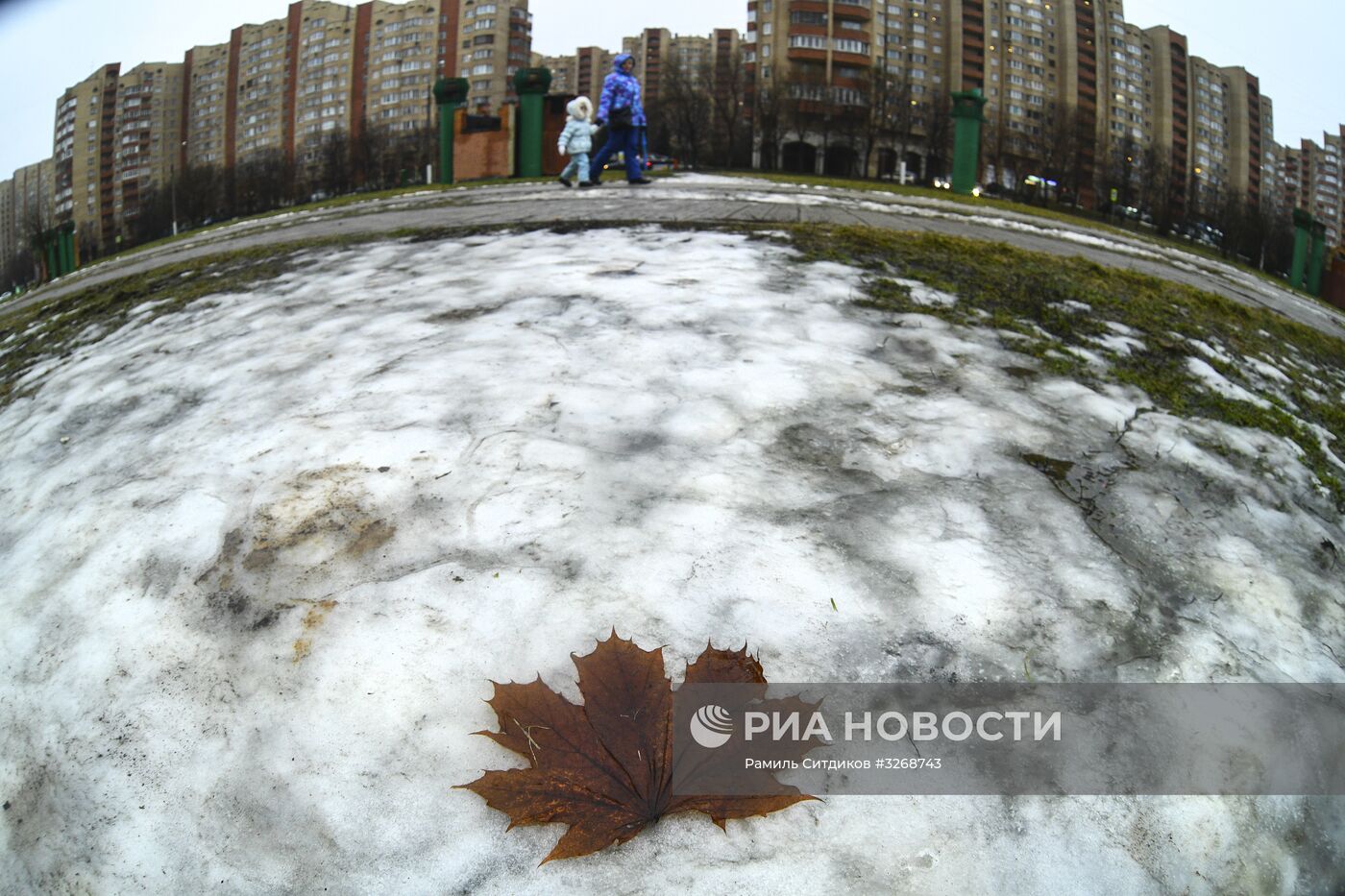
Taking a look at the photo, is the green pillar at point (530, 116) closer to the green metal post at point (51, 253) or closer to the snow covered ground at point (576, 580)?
the snow covered ground at point (576, 580)

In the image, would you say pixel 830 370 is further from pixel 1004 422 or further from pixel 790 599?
pixel 790 599

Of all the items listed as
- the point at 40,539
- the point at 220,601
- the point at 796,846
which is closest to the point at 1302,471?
the point at 796,846

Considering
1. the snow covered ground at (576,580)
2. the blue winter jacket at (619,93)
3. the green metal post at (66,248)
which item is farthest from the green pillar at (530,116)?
the green metal post at (66,248)

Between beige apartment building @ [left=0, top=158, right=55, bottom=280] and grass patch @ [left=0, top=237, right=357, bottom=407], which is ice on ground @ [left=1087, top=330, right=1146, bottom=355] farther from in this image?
beige apartment building @ [left=0, top=158, right=55, bottom=280]

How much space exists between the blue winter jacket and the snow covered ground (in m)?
2.07

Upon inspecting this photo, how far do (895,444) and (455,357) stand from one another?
4.40ft

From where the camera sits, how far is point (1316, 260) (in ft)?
14.8

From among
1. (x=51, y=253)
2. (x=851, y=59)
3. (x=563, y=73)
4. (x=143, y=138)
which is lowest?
(x=51, y=253)

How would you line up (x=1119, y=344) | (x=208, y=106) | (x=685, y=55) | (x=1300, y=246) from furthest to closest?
(x=1300, y=246) → (x=685, y=55) → (x=208, y=106) → (x=1119, y=344)

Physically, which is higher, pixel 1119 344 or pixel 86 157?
pixel 86 157

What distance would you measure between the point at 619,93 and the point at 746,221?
3.34 ft

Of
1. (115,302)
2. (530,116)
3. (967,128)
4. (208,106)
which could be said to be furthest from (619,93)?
(115,302)

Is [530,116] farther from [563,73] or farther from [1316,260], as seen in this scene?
[1316,260]

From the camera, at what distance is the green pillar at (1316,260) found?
4.22 metres
